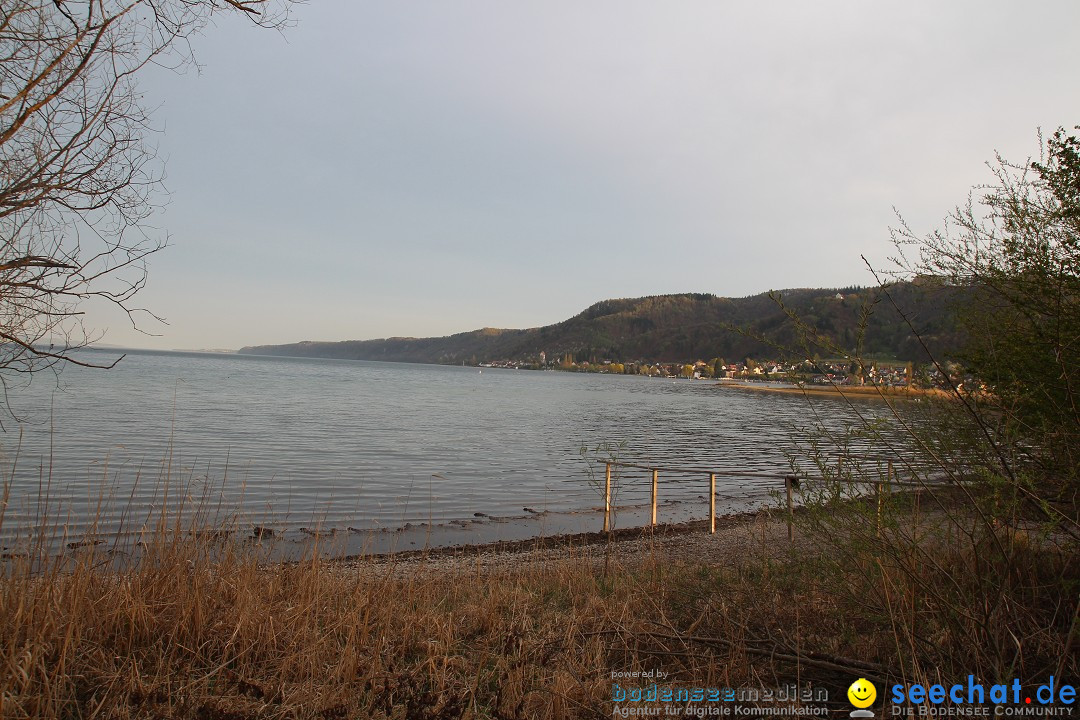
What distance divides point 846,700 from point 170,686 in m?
3.91

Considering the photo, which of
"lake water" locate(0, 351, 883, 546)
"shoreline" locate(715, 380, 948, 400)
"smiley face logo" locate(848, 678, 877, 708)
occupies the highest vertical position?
"shoreline" locate(715, 380, 948, 400)

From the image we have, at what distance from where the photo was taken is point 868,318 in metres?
4.09

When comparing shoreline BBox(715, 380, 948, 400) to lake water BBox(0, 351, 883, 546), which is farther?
lake water BBox(0, 351, 883, 546)

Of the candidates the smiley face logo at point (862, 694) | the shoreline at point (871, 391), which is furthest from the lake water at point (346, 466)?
the smiley face logo at point (862, 694)

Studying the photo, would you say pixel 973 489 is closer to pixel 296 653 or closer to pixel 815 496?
pixel 815 496

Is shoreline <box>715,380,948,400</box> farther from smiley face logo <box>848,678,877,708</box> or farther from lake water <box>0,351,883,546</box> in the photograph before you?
smiley face logo <box>848,678,877,708</box>

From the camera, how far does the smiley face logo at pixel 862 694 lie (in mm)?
3389

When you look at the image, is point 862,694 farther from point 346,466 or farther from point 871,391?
point 346,466

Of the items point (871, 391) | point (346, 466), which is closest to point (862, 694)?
point (871, 391)

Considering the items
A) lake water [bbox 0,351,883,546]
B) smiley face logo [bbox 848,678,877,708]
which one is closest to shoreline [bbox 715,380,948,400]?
lake water [bbox 0,351,883,546]

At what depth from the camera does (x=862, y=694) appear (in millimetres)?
3428

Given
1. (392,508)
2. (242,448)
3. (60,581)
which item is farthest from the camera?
(242,448)

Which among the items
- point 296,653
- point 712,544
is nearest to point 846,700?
point 296,653

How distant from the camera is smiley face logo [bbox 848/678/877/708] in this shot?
3.39 m
